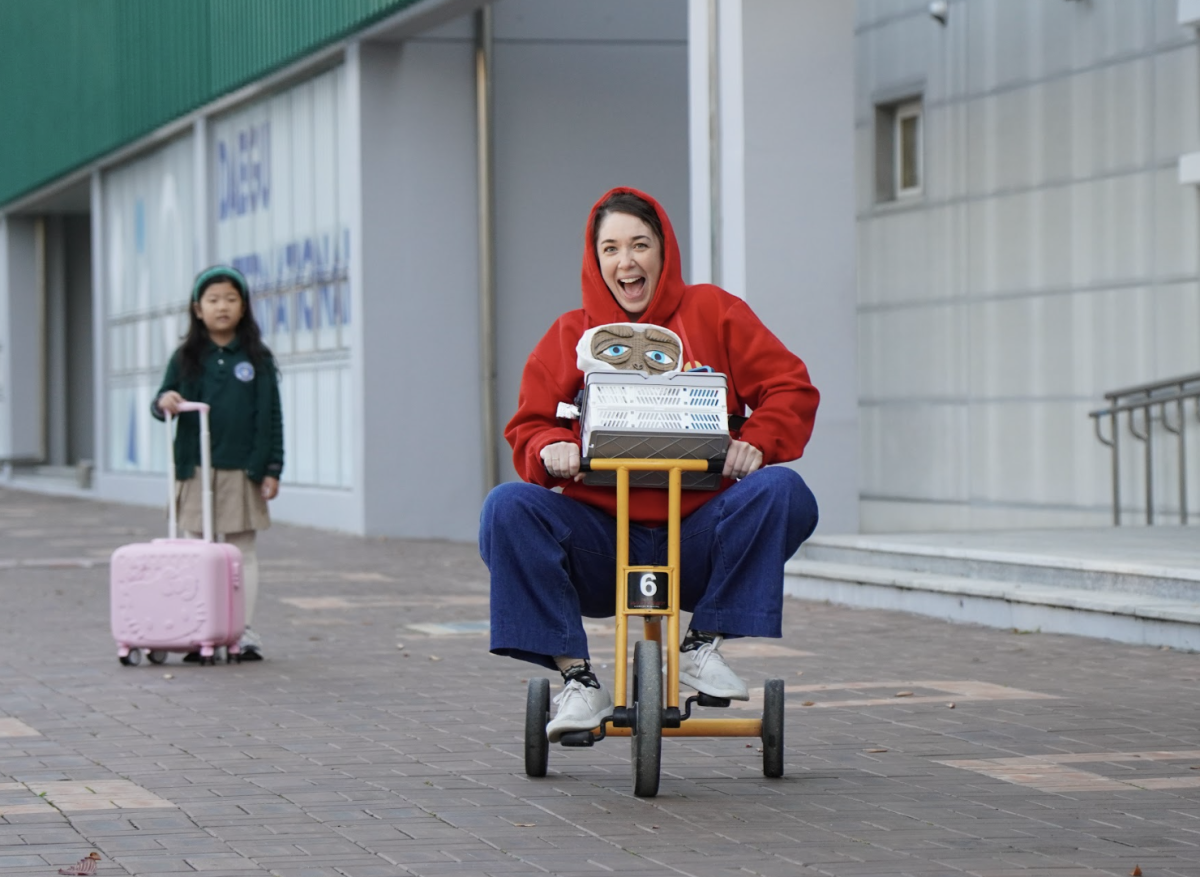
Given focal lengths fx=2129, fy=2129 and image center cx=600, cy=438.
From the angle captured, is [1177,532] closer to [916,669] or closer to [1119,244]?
[1119,244]

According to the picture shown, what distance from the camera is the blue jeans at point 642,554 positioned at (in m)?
5.61

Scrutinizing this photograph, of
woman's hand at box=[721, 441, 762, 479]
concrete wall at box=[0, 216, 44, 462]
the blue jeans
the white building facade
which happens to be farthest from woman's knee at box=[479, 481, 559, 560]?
concrete wall at box=[0, 216, 44, 462]

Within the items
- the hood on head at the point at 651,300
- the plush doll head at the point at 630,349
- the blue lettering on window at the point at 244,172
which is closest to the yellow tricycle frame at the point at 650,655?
the plush doll head at the point at 630,349

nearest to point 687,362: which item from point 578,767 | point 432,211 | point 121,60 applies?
point 578,767

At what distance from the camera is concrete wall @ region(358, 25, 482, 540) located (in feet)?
63.8

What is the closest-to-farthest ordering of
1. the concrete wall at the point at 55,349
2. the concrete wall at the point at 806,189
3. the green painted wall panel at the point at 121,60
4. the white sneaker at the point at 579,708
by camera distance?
1. the white sneaker at the point at 579,708
2. the concrete wall at the point at 806,189
3. the green painted wall panel at the point at 121,60
4. the concrete wall at the point at 55,349

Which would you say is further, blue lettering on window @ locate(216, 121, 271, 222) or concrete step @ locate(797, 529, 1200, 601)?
blue lettering on window @ locate(216, 121, 271, 222)

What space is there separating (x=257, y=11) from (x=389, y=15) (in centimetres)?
398

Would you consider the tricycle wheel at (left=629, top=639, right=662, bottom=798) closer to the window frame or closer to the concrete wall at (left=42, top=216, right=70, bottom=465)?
the window frame

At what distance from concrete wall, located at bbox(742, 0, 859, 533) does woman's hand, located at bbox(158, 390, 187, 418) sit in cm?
483

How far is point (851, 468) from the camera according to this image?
13.8m

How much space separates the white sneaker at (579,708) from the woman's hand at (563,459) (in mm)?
568

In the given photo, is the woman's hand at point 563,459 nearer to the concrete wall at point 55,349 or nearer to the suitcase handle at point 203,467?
the suitcase handle at point 203,467

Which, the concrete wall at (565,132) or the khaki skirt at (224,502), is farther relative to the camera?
the concrete wall at (565,132)
